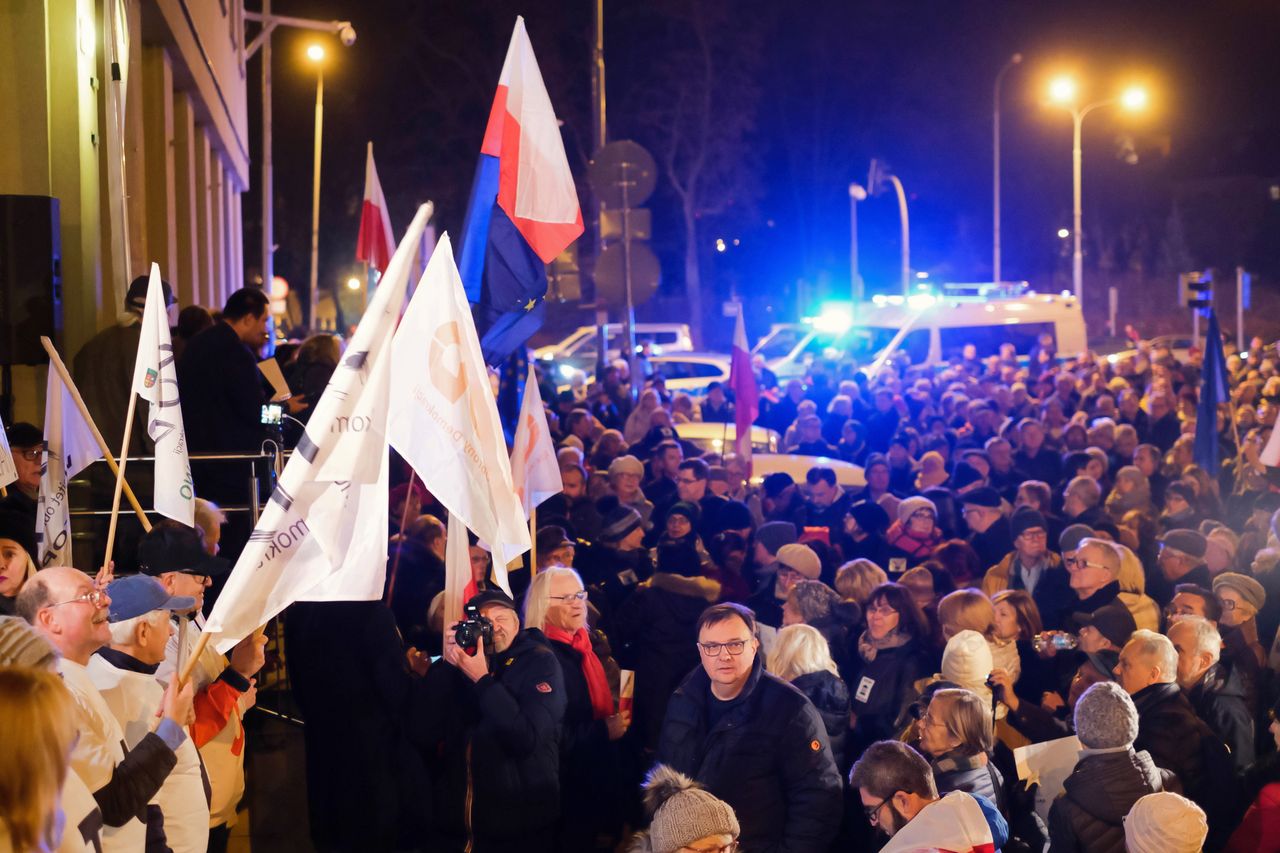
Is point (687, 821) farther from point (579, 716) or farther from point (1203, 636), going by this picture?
point (1203, 636)

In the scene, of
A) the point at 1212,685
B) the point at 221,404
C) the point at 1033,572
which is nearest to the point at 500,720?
the point at 221,404

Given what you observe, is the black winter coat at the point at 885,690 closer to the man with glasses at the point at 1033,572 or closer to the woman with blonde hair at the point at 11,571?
the man with glasses at the point at 1033,572

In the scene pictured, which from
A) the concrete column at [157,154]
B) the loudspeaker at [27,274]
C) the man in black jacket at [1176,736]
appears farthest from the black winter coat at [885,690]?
the concrete column at [157,154]

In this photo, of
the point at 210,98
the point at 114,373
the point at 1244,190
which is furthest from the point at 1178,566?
the point at 1244,190

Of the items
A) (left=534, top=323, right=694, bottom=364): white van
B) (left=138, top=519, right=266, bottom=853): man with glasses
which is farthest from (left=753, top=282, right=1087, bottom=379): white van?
(left=138, top=519, right=266, bottom=853): man with glasses

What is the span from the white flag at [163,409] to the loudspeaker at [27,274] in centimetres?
262

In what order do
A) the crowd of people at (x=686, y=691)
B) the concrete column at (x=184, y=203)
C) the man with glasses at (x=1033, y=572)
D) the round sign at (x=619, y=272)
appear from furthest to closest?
1. the concrete column at (x=184, y=203)
2. the round sign at (x=619, y=272)
3. the man with glasses at (x=1033, y=572)
4. the crowd of people at (x=686, y=691)

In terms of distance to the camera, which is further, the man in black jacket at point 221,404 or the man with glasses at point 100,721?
the man in black jacket at point 221,404

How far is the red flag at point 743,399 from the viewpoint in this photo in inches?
537

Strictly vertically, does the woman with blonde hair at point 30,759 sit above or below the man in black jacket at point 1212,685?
above

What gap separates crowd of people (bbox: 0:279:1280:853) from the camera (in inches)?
185

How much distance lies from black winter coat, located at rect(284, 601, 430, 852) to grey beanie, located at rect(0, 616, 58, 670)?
2.60 meters

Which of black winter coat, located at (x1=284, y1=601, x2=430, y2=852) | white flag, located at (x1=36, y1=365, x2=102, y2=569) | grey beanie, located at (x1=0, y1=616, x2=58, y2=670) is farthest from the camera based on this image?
black winter coat, located at (x1=284, y1=601, x2=430, y2=852)

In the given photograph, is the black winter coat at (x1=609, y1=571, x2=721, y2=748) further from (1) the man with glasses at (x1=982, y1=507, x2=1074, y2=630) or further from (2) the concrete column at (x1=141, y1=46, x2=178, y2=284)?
(2) the concrete column at (x1=141, y1=46, x2=178, y2=284)
